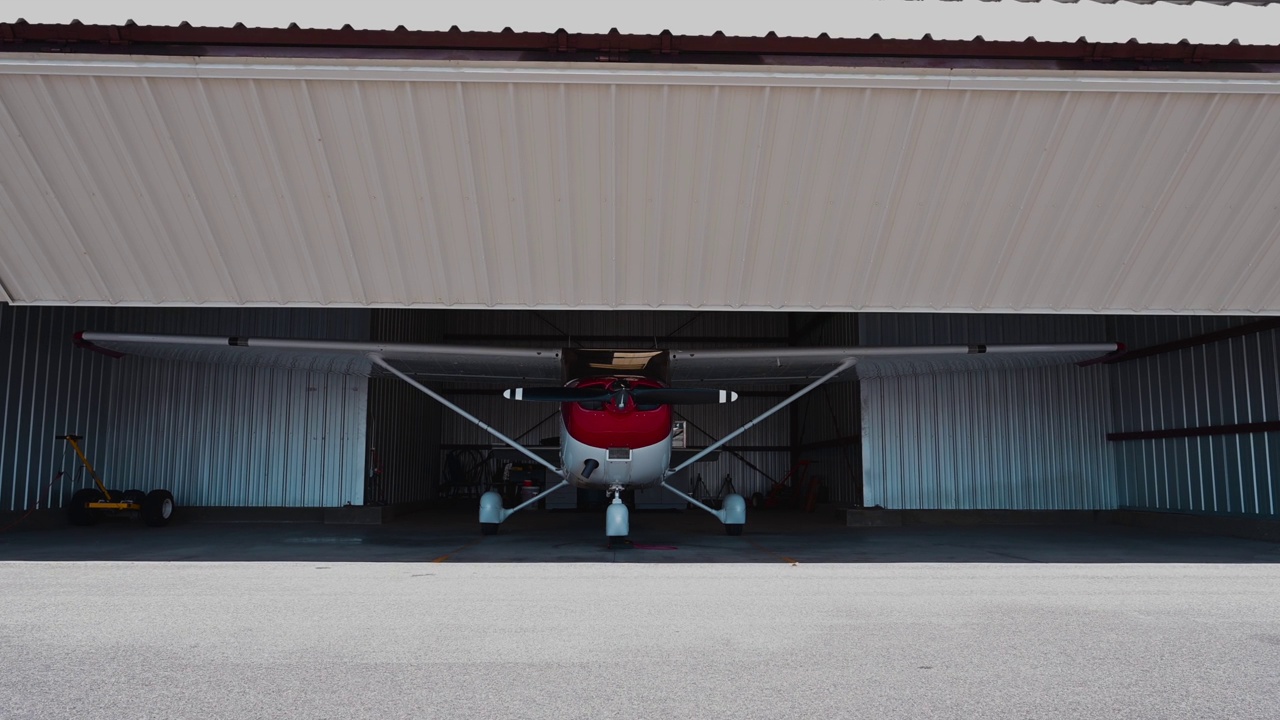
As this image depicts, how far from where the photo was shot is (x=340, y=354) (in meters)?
11.1

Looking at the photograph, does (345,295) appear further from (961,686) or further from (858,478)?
(858,478)

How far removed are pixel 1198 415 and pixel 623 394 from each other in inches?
313

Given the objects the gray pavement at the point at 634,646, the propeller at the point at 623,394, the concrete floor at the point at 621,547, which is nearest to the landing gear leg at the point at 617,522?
the concrete floor at the point at 621,547

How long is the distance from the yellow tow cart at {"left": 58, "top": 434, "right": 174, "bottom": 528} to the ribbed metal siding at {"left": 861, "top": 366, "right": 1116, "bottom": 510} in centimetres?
1045

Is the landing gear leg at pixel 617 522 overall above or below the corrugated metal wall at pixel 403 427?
below

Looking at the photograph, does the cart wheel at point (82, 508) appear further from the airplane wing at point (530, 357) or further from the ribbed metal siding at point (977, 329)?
the ribbed metal siding at point (977, 329)

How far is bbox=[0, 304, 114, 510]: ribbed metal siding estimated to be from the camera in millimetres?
11492

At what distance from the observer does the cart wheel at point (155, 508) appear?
1270 centimetres

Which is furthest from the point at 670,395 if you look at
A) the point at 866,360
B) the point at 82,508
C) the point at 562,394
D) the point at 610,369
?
the point at 82,508

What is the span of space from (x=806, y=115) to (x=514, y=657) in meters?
4.72

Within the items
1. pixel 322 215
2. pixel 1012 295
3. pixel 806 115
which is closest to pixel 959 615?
pixel 806 115

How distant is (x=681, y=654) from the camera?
385 centimetres

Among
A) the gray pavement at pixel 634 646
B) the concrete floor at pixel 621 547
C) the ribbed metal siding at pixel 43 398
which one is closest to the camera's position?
the gray pavement at pixel 634 646

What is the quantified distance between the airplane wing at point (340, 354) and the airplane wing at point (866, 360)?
1961 mm
